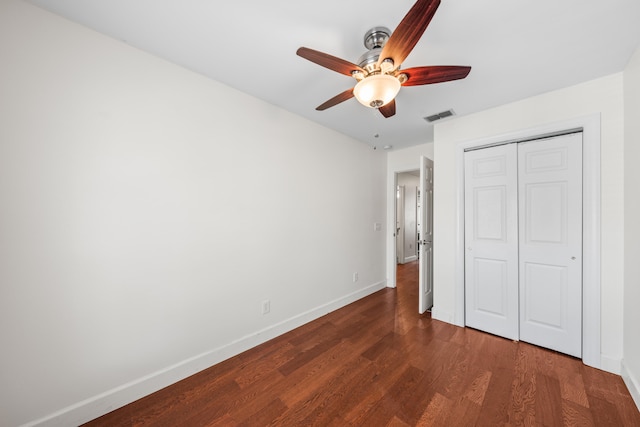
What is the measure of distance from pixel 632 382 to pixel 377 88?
108 inches

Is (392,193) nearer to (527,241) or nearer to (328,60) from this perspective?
(527,241)

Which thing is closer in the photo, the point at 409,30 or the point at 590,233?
the point at 409,30

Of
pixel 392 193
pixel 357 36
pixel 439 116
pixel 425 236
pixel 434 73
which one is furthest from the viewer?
pixel 392 193

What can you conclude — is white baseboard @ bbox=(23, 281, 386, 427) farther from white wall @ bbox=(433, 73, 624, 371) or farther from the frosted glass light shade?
white wall @ bbox=(433, 73, 624, 371)

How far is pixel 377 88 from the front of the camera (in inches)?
52.2

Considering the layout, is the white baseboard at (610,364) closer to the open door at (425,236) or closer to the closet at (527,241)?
the closet at (527,241)

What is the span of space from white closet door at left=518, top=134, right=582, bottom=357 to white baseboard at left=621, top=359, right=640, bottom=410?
→ 0.94 feet

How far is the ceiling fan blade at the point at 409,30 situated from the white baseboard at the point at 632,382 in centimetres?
270

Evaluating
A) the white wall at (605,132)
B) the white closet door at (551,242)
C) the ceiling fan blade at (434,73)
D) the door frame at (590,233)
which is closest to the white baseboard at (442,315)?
the white closet door at (551,242)

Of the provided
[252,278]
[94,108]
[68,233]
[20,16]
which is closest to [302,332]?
[252,278]

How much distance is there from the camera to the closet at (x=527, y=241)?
2.15 metres

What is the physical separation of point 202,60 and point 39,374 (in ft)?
7.57

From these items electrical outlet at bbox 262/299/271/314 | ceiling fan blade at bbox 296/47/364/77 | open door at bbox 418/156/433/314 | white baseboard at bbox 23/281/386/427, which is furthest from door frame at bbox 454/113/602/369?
electrical outlet at bbox 262/299/271/314

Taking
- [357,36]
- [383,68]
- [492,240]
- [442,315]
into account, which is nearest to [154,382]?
[383,68]
